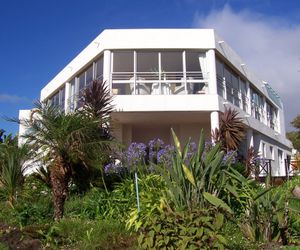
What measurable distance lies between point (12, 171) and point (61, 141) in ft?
8.96

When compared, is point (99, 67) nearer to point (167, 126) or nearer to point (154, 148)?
point (167, 126)

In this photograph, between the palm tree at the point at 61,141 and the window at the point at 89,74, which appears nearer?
the palm tree at the point at 61,141

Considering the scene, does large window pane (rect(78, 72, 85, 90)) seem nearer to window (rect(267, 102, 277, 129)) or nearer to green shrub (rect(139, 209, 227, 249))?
window (rect(267, 102, 277, 129))

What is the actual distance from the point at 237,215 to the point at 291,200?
1211 mm

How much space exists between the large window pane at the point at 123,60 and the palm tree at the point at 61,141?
8538mm

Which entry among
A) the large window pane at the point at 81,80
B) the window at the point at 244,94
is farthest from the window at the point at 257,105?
the large window pane at the point at 81,80

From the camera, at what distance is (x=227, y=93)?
66.5 feet

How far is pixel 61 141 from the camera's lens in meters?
9.83

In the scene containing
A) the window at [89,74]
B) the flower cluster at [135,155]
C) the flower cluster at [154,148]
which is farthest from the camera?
the window at [89,74]

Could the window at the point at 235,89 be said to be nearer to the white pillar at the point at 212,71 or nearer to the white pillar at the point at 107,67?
the white pillar at the point at 212,71

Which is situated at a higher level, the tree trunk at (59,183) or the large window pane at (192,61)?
the large window pane at (192,61)

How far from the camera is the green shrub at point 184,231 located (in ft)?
18.6

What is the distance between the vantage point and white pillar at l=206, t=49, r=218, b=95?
17.6 metres

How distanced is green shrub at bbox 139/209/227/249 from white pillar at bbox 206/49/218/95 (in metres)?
11.9
